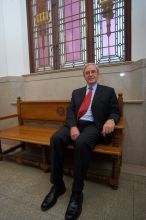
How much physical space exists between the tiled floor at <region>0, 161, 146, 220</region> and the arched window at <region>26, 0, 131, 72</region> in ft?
5.18

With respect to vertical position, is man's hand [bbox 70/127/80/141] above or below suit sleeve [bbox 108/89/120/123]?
below

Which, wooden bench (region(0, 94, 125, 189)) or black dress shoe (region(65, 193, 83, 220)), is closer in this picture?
black dress shoe (region(65, 193, 83, 220))

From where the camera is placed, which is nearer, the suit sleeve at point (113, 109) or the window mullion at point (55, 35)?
the suit sleeve at point (113, 109)

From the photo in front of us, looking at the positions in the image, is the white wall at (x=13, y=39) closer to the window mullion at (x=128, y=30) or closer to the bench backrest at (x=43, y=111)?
the bench backrest at (x=43, y=111)

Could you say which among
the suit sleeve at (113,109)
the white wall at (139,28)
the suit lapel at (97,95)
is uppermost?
the white wall at (139,28)

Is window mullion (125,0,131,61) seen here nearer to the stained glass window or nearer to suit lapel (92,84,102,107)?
the stained glass window

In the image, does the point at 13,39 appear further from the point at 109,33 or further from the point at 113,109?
the point at 113,109

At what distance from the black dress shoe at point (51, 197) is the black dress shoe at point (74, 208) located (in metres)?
0.17

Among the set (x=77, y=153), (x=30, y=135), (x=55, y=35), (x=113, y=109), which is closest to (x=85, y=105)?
(x=113, y=109)

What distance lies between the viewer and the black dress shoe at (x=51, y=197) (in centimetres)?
144

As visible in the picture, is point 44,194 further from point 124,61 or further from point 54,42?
point 54,42

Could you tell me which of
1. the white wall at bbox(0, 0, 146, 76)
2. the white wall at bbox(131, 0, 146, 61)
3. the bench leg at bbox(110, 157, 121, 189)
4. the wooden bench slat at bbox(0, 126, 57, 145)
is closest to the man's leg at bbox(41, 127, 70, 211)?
the wooden bench slat at bbox(0, 126, 57, 145)

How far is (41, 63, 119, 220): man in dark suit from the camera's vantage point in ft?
4.67

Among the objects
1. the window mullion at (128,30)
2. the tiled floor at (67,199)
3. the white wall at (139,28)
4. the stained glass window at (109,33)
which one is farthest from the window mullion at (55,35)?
the tiled floor at (67,199)
